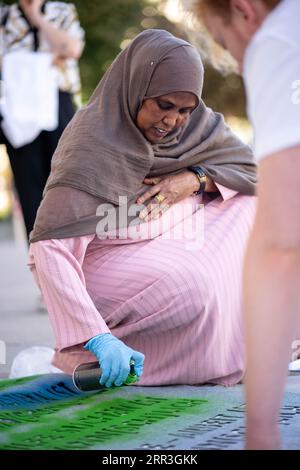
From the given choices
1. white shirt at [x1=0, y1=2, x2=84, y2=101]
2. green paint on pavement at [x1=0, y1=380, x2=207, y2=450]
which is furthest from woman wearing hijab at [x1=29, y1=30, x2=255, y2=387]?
white shirt at [x1=0, y1=2, x2=84, y2=101]

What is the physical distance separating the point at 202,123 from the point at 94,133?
1.63 feet

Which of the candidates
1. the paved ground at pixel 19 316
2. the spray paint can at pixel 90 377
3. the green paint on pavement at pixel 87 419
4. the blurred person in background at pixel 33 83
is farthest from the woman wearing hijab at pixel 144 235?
the blurred person in background at pixel 33 83

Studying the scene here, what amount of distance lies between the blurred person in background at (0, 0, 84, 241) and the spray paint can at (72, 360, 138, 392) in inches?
93.1

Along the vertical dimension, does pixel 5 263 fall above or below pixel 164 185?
below

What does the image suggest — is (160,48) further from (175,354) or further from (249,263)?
(249,263)

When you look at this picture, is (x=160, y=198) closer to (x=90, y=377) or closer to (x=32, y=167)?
(x=90, y=377)

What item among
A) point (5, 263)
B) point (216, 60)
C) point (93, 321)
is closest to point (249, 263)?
point (93, 321)

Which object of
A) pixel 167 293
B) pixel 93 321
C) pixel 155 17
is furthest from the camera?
pixel 155 17

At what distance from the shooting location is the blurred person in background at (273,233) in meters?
1.90

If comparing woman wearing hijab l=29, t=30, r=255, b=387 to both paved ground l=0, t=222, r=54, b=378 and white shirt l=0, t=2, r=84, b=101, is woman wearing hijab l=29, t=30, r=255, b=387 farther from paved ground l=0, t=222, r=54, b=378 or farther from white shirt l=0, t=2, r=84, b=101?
white shirt l=0, t=2, r=84, b=101

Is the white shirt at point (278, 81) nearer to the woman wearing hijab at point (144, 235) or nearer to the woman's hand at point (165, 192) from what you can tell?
the woman wearing hijab at point (144, 235)

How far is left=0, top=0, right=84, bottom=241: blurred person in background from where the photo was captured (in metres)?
5.40

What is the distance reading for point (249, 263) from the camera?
1.96m

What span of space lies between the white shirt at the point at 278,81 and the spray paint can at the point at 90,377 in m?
1.23
